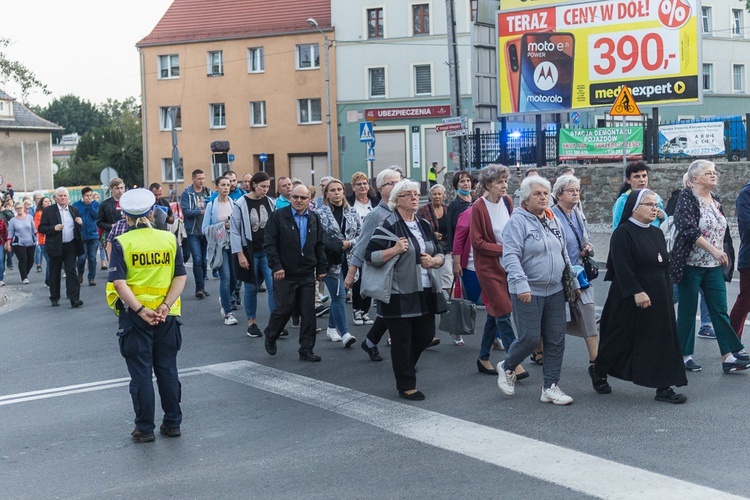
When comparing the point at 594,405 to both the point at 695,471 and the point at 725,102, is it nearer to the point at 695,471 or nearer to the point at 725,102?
the point at 695,471

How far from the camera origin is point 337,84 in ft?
172

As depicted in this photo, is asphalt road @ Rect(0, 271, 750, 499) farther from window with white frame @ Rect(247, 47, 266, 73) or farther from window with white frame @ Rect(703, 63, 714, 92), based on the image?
window with white frame @ Rect(703, 63, 714, 92)

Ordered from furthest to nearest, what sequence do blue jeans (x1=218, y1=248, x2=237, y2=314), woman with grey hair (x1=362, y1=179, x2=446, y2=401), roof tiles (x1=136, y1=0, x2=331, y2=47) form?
roof tiles (x1=136, y1=0, x2=331, y2=47) < blue jeans (x1=218, y1=248, x2=237, y2=314) < woman with grey hair (x1=362, y1=179, x2=446, y2=401)

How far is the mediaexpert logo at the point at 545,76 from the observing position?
26.9m

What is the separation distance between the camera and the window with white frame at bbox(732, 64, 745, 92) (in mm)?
54438

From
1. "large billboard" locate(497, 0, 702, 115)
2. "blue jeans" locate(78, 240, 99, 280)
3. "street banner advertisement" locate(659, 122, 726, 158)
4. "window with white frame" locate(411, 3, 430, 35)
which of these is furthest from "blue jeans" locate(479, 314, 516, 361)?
"window with white frame" locate(411, 3, 430, 35)

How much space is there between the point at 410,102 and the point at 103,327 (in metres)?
39.6

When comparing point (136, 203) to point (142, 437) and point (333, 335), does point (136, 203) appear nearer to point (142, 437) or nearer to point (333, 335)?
point (142, 437)

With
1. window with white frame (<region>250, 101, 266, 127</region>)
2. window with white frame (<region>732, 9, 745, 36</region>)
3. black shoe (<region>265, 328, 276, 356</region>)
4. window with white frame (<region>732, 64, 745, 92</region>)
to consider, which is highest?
window with white frame (<region>732, 9, 745, 36</region>)

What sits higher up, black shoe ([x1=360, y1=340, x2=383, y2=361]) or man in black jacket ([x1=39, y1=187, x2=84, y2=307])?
man in black jacket ([x1=39, y1=187, x2=84, y2=307])

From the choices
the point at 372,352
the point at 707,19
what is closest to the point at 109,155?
the point at 707,19

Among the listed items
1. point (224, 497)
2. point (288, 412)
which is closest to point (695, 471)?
point (224, 497)

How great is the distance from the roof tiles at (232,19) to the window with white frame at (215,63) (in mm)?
834

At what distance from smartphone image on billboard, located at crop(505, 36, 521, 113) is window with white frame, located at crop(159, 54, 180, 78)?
32939 mm
